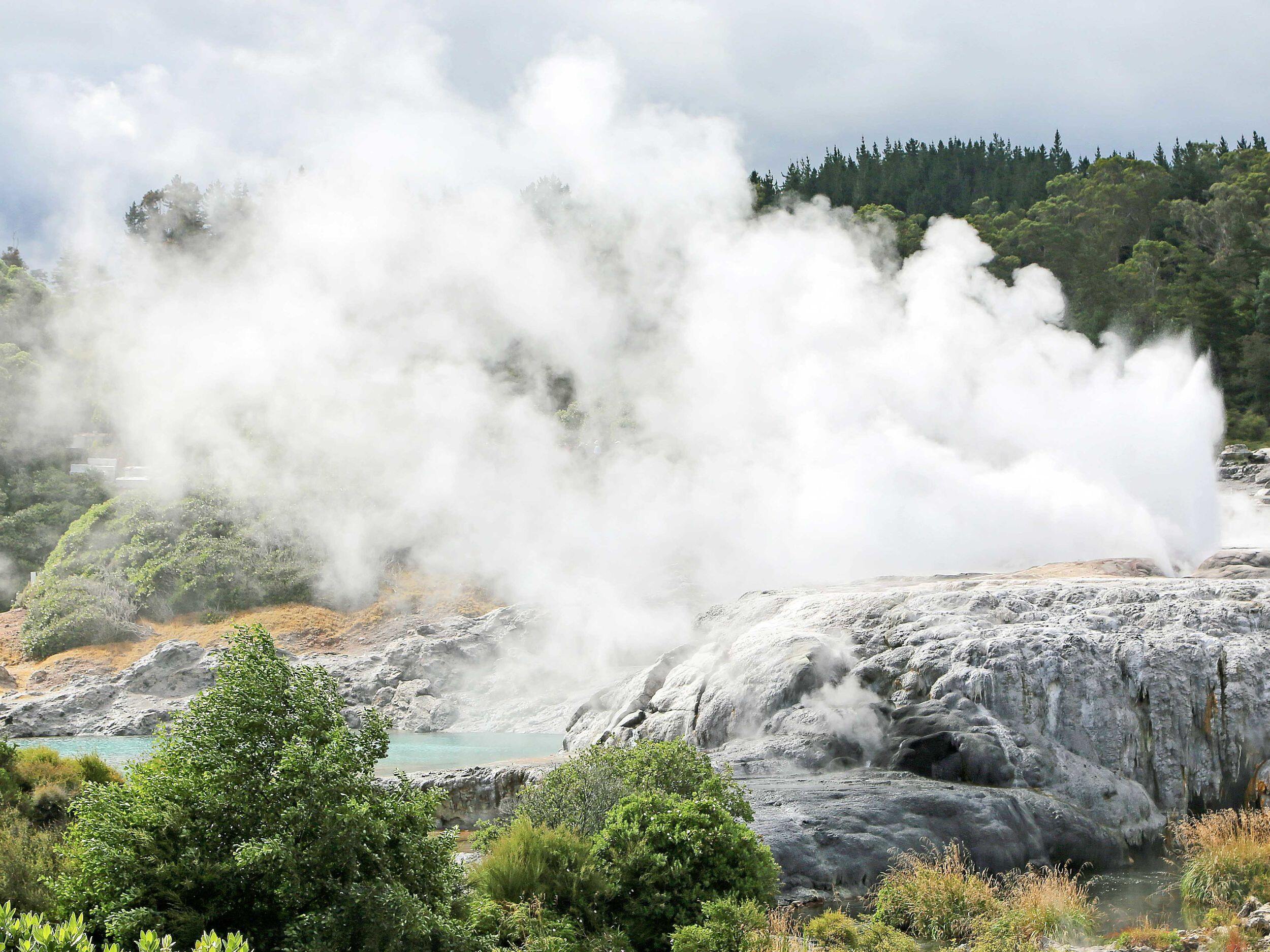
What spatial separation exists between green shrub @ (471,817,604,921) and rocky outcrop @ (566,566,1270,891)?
3.35 meters

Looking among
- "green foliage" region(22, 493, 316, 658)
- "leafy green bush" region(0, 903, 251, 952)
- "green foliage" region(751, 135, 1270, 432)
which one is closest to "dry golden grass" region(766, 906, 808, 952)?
"leafy green bush" region(0, 903, 251, 952)

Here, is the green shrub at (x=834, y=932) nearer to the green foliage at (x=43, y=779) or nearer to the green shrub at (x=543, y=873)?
the green shrub at (x=543, y=873)

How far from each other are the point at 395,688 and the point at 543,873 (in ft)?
72.9

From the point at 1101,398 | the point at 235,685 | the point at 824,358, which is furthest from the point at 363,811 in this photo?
the point at 824,358

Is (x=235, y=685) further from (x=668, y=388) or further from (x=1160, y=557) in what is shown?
(x=668, y=388)

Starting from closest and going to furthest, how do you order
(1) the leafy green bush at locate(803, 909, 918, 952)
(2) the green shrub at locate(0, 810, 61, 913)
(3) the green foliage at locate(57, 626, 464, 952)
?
(3) the green foliage at locate(57, 626, 464, 952)
(2) the green shrub at locate(0, 810, 61, 913)
(1) the leafy green bush at locate(803, 909, 918, 952)

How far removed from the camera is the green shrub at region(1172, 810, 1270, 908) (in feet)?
29.9

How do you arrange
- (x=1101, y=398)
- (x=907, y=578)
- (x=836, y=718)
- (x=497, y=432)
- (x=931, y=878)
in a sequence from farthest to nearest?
(x=497, y=432)
(x=1101, y=398)
(x=907, y=578)
(x=836, y=718)
(x=931, y=878)

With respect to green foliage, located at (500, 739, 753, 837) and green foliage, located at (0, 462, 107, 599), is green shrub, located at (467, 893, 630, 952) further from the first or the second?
green foliage, located at (0, 462, 107, 599)

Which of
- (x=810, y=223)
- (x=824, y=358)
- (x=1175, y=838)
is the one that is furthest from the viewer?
(x=810, y=223)

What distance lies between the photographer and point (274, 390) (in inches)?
1727

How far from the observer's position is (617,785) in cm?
870

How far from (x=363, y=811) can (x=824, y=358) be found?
1239 inches

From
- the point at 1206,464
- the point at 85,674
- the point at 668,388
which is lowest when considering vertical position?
the point at 85,674
